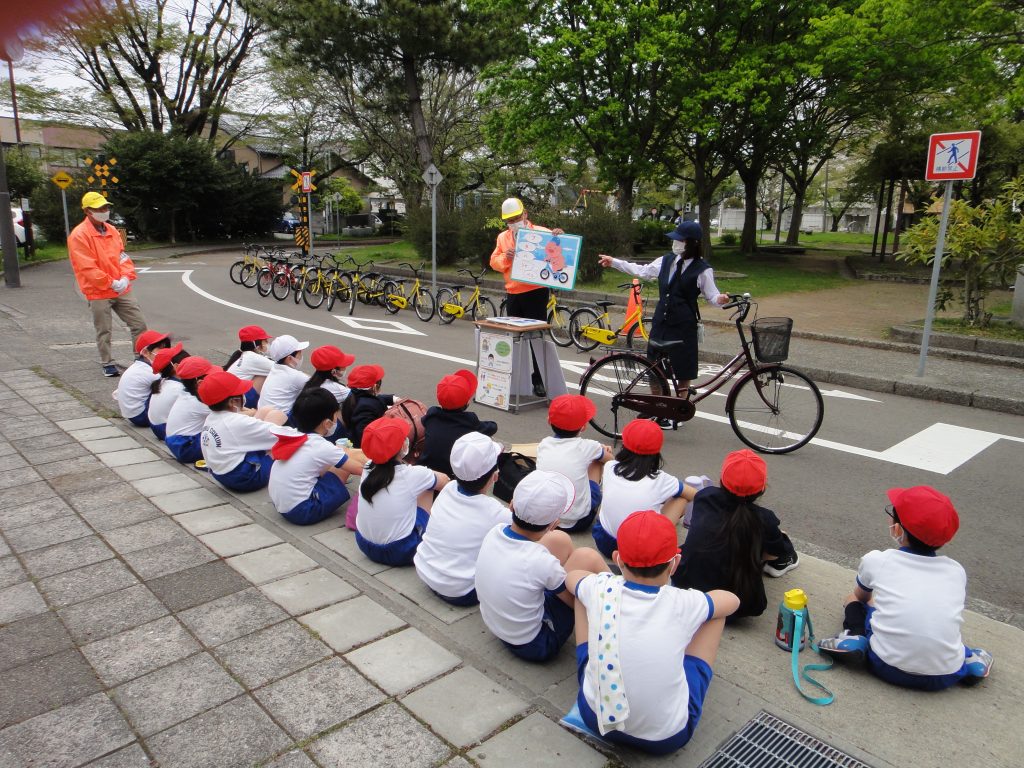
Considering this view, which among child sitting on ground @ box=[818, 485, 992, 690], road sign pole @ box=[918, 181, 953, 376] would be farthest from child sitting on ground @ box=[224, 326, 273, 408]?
road sign pole @ box=[918, 181, 953, 376]

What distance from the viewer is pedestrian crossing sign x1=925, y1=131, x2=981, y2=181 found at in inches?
320

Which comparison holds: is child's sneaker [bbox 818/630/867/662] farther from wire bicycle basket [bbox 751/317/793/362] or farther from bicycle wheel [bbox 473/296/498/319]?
bicycle wheel [bbox 473/296/498/319]

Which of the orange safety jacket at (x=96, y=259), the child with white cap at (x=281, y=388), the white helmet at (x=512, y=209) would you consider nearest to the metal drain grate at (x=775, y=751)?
the child with white cap at (x=281, y=388)

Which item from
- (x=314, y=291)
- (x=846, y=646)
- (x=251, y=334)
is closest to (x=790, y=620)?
(x=846, y=646)

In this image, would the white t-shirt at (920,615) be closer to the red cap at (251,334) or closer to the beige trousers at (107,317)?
the red cap at (251,334)

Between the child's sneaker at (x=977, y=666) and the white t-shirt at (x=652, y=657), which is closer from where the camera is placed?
the white t-shirt at (x=652, y=657)

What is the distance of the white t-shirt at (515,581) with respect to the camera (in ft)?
10.2

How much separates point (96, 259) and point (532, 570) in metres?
7.73

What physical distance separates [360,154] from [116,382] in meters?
32.9

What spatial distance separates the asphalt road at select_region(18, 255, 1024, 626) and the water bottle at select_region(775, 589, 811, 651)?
115 cm

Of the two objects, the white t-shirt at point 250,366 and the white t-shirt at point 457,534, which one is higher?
the white t-shirt at point 250,366

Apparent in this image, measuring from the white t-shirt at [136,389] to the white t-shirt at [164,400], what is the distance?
48 cm

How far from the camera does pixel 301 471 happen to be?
15.1ft

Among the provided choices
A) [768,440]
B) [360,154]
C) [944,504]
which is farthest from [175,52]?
[944,504]
